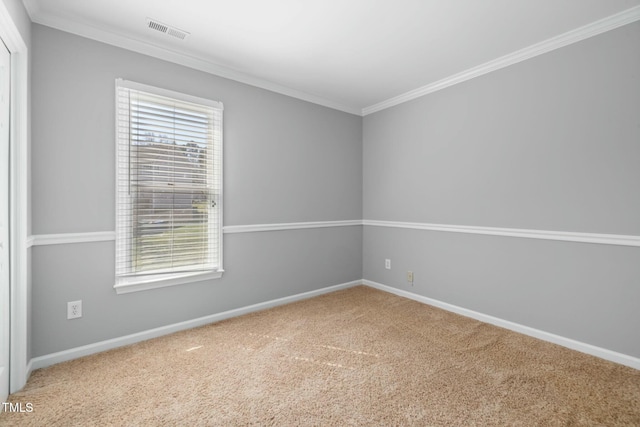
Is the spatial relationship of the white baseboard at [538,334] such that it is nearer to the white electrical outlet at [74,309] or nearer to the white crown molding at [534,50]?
the white crown molding at [534,50]

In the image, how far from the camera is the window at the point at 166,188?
242cm

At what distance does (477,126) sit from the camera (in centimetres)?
295

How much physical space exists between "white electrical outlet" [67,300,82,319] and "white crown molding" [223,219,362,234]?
122 cm

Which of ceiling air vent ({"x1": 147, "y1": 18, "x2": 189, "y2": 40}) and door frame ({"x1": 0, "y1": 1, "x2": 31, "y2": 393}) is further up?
ceiling air vent ({"x1": 147, "y1": 18, "x2": 189, "y2": 40})

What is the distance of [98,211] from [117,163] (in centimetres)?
39

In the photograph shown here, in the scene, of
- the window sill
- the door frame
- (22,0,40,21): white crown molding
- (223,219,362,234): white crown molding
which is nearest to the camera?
the door frame

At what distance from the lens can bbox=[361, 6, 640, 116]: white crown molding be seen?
212cm

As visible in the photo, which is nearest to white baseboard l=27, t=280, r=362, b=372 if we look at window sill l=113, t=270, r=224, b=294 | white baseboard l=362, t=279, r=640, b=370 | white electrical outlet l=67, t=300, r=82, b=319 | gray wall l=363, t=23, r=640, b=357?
white electrical outlet l=67, t=300, r=82, b=319

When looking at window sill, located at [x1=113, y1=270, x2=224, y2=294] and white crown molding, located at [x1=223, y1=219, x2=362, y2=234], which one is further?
white crown molding, located at [x1=223, y1=219, x2=362, y2=234]

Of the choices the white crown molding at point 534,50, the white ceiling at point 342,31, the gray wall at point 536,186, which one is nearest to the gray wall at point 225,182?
the white ceiling at point 342,31

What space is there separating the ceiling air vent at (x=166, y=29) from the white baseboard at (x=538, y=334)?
3.38m

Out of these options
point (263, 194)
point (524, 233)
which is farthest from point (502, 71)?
point (263, 194)

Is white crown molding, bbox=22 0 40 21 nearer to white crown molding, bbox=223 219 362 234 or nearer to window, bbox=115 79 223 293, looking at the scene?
window, bbox=115 79 223 293

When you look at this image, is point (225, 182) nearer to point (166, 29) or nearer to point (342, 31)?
point (166, 29)
